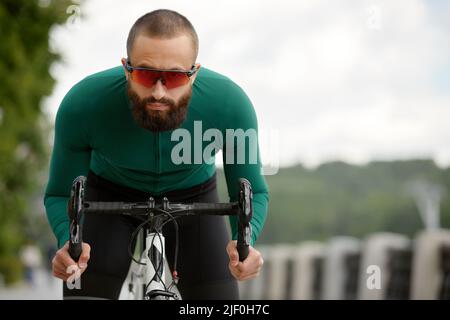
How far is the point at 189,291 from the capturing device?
385 cm

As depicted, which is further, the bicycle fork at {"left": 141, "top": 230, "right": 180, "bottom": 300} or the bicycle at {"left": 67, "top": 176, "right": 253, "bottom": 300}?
the bicycle fork at {"left": 141, "top": 230, "right": 180, "bottom": 300}

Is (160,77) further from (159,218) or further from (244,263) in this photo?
(244,263)

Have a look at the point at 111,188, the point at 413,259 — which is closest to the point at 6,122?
the point at 413,259

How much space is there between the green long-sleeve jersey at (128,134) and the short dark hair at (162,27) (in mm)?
473

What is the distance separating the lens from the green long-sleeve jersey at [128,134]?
3350mm

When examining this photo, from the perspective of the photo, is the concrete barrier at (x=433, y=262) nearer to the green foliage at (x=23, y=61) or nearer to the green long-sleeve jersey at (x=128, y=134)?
the green long-sleeve jersey at (x=128, y=134)

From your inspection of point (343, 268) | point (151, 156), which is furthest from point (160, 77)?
point (343, 268)

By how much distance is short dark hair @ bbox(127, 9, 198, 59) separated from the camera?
112 inches

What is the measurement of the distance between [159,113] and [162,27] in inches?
12.2

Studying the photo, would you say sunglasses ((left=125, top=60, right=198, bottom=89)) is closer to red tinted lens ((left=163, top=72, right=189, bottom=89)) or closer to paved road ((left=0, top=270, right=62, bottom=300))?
red tinted lens ((left=163, top=72, right=189, bottom=89))

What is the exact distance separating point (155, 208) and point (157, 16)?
26.5 inches

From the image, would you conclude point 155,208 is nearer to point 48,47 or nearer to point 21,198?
point 48,47

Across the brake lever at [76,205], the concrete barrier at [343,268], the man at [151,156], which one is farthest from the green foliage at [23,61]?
the brake lever at [76,205]

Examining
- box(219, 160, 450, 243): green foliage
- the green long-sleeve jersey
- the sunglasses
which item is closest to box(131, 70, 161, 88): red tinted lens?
the sunglasses
